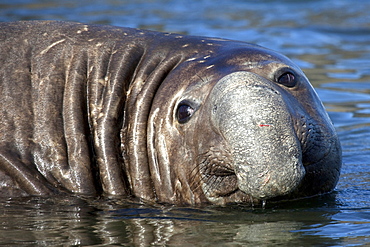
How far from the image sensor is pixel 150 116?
7020 millimetres

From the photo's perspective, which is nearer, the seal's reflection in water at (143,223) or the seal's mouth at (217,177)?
the seal's reflection in water at (143,223)

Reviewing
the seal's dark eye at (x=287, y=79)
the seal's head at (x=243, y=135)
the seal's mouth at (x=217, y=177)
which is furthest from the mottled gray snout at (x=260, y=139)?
the seal's dark eye at (x=287, y=79)

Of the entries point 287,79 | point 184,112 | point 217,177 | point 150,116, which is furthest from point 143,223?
point 287,79

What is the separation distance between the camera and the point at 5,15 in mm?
22531

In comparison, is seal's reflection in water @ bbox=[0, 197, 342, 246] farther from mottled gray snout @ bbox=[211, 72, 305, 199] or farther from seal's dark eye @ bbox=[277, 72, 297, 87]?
seal's dark eye @ bbox=[277, 72, 297, 87]

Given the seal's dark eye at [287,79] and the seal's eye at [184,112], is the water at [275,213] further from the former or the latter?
the seal's dark eye at [287,79]

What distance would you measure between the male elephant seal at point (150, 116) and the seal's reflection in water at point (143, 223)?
0.22 metres

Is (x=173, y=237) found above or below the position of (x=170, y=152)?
below

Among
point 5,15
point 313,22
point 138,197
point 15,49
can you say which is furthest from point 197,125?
point 5,15

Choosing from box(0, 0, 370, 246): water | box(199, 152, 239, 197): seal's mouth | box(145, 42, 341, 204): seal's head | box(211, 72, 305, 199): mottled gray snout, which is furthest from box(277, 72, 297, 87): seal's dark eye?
box(0, 0, 370, 246): water

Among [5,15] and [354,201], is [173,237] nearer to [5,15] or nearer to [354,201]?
[354,201]

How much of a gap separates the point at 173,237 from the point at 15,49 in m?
3.00

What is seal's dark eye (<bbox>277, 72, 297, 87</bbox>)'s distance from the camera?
6.64 metres

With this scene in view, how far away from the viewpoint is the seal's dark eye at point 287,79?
6645 millimetres
